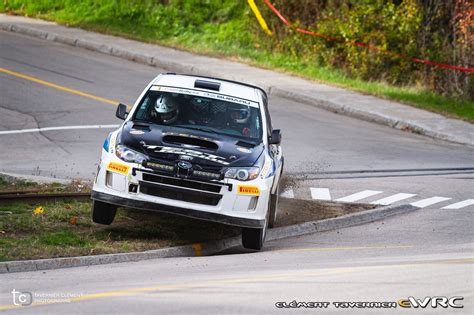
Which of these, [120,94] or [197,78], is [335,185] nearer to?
[197,78]

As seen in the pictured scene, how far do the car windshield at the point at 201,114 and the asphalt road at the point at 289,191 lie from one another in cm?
155

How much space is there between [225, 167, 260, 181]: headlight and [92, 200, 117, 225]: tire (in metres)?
1.55

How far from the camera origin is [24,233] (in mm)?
13156

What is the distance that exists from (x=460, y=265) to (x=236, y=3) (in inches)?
994

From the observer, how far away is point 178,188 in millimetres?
13000

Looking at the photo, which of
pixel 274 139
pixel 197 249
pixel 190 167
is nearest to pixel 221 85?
pixel 274 139

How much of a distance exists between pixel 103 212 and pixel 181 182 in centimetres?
120

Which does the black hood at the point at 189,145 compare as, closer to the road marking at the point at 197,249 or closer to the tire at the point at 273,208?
the tire at the point at 273,208

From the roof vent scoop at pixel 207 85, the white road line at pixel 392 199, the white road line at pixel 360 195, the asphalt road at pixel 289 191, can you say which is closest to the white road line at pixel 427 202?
the asphalt road at pixel 289 191

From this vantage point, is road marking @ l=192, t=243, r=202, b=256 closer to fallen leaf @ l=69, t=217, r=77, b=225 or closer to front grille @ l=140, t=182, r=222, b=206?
front grille @ l=140, t=182, r=222, b=206

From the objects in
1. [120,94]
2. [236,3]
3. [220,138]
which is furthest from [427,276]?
[236,3]

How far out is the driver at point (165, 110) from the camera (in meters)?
14.3

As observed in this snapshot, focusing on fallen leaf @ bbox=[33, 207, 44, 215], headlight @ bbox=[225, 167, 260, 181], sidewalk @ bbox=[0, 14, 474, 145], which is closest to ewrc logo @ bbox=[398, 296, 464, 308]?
headlight @ bbox=[225, 167, 260, 181]

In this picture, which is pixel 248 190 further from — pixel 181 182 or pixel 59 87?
pixel 59 87
